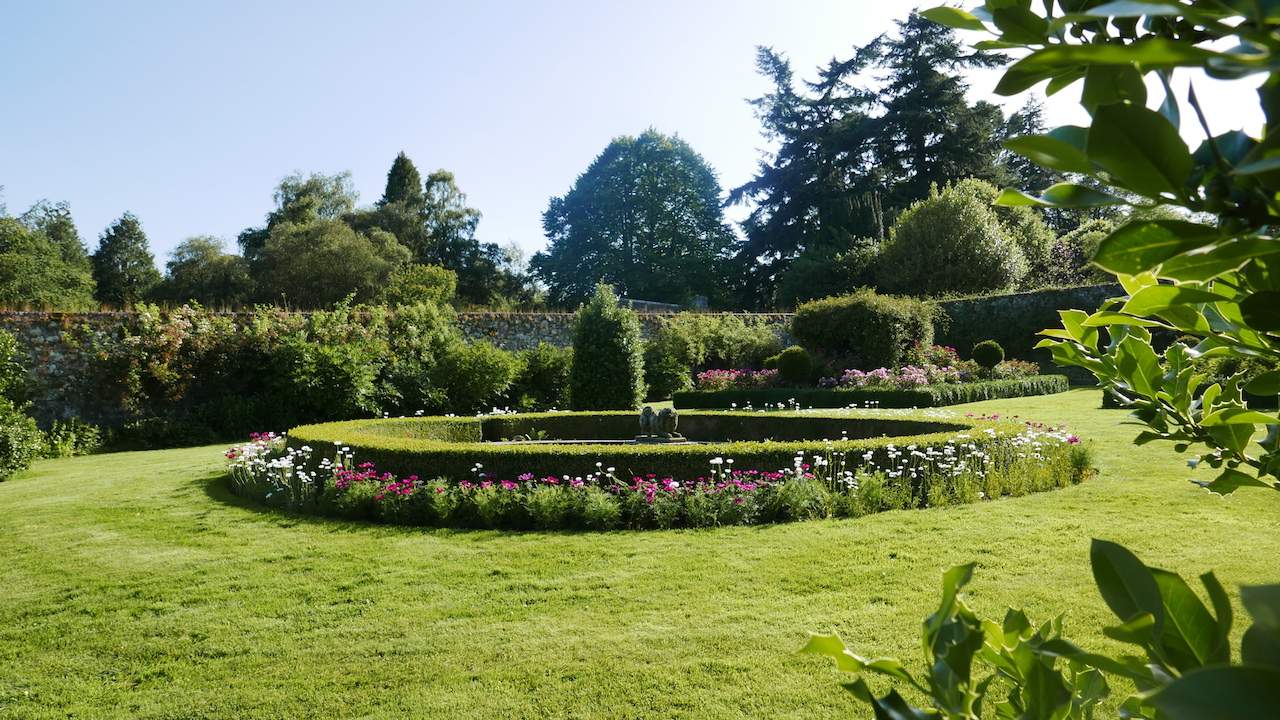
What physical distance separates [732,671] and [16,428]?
10.4 meters

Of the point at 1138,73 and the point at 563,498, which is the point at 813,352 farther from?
the point at 1138,73

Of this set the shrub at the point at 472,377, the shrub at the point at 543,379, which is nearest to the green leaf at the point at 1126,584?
the shrub at the point at 472,377

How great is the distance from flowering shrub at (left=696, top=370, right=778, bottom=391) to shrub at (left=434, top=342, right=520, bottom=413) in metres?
4.87

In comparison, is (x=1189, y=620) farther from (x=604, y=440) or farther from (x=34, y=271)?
(x=34, y=271)

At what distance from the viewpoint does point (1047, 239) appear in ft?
98.0

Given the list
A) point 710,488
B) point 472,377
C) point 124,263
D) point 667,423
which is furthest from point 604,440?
point 124,263

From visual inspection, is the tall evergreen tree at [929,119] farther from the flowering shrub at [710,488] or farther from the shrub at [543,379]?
the flowering shrub at [710,488]

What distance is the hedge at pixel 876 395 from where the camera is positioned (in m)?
14.9

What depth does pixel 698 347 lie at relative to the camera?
20.1 metres

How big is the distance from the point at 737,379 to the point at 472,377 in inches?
247

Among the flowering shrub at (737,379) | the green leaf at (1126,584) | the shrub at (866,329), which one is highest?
the shrub at (866,329)

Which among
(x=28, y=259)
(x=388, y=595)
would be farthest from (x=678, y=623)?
(x=28, y=259)

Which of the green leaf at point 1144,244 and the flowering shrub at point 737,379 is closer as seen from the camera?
the green leaf at point 1144,244

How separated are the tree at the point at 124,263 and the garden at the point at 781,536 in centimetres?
2939
